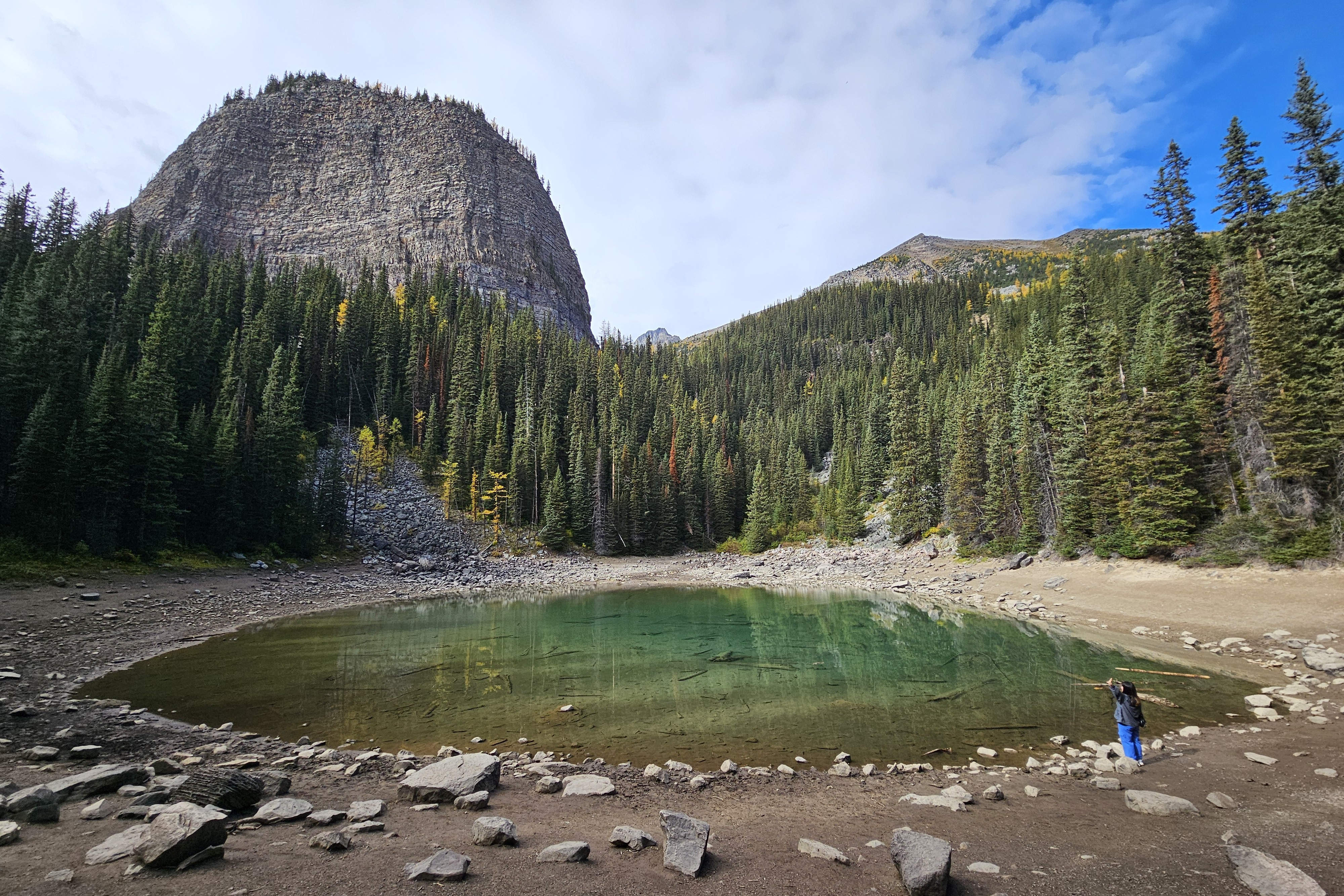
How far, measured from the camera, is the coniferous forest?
2595 cm

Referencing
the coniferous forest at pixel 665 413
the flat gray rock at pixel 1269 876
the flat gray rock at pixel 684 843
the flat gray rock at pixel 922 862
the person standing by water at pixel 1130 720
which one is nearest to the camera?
the flat gray rock at pixel 922 862

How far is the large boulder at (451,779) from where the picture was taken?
22.9 feet

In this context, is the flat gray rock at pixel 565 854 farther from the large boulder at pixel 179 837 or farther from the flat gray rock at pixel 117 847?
the flat gray rock at pixel 117 847

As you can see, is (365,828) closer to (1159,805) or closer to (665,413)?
(1159,805)

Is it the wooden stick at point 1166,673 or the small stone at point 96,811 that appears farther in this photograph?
the wooden stick at point 1166,673

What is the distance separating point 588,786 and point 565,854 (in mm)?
2608

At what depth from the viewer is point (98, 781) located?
245 inches

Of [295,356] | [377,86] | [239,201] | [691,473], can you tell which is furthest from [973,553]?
[377,86]

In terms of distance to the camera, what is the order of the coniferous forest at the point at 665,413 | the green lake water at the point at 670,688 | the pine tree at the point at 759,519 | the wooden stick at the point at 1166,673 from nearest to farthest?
the green lake water at the point at 670,688, the wooden stick at the point at 1166,673, the coniferous forest at the point at 665,413, the pine tree at the point at 759,519

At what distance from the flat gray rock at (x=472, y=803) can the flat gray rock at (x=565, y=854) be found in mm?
1909

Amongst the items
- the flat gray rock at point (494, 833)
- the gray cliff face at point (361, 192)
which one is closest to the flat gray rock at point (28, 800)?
the flat gray rock at point (494, 833)

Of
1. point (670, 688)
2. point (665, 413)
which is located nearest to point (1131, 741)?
point (670, 688)

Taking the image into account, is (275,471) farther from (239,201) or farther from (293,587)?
(239,201)

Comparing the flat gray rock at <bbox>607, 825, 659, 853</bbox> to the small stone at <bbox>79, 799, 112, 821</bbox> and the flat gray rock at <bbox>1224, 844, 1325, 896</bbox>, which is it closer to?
the small stone at <bbox>79, 799, 112, 821</bbox>
